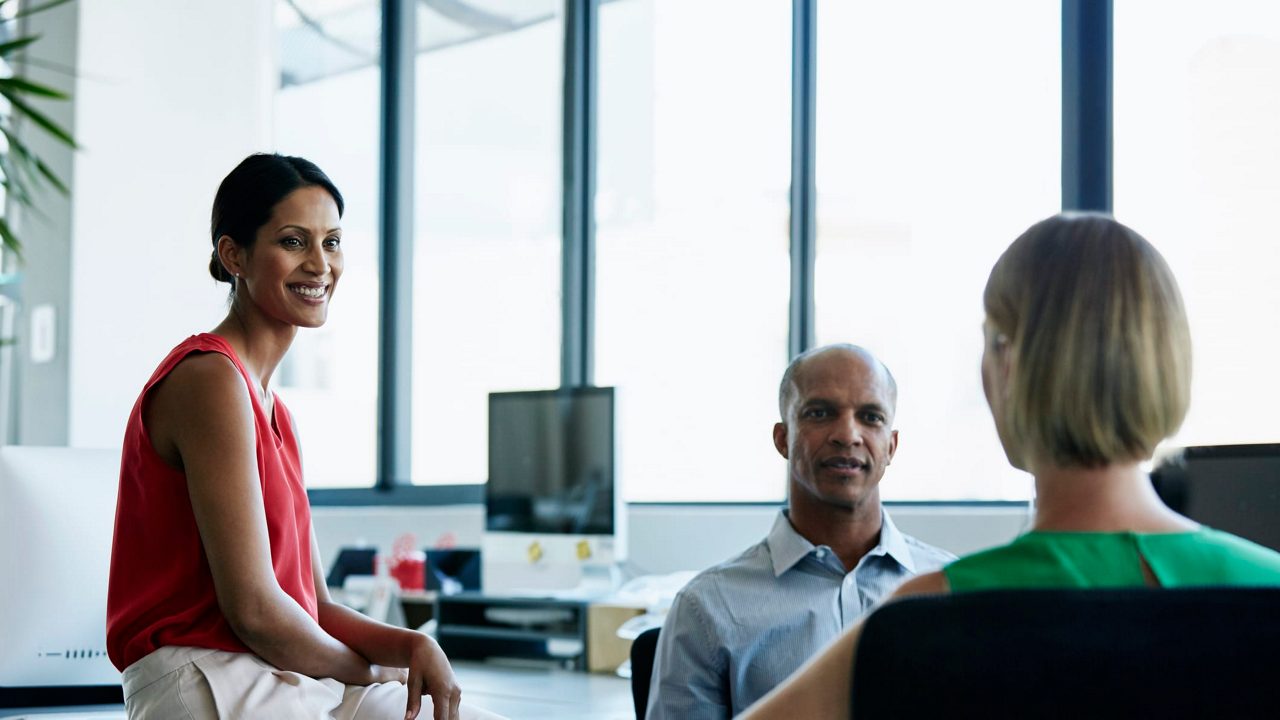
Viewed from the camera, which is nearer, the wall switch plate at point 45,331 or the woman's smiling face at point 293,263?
the woman's smiling face at point 293,263

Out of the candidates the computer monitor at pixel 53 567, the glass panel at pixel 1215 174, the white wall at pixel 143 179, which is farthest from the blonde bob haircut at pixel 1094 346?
the white wall at pixel 143 179

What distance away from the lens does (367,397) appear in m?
5.37

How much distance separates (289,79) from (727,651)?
4093 mm

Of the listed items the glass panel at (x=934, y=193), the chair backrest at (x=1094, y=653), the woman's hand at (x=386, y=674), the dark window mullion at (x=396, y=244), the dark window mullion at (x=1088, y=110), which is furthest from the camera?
the dark window mullion at (x=396, y=244)

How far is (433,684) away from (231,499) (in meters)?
0.35

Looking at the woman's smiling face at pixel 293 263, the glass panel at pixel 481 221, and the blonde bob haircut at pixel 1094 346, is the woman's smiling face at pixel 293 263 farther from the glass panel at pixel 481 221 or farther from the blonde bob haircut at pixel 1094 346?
the glass panel at pixel 481 221

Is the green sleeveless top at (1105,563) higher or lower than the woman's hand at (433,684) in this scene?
higher

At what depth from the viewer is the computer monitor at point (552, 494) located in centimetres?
377

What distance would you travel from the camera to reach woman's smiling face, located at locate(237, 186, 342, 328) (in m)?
1.92

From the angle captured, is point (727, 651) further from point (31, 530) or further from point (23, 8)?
point (23, 8)

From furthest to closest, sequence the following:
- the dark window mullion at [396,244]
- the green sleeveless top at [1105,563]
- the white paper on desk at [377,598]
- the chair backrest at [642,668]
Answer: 1. the dark window mullion at [396,244]
2. the white paper on desk at [377,598]
3. the chair backrest at [642,668]
4. the green sleeveless top at [1105,563]

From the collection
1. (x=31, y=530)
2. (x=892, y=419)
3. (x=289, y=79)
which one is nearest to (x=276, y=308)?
(x=31, y=530)

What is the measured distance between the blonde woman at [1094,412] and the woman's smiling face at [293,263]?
3.92 ft

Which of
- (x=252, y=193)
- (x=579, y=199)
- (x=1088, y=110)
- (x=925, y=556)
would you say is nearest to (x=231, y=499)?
(x=252, y=193)
